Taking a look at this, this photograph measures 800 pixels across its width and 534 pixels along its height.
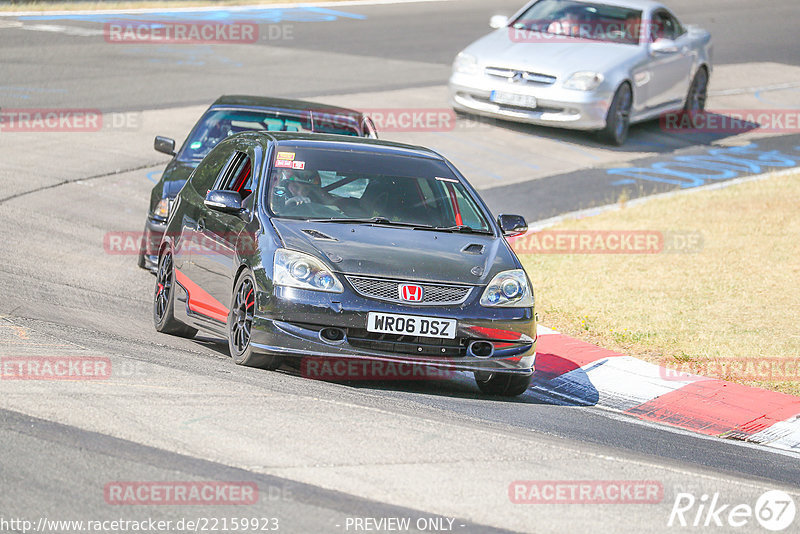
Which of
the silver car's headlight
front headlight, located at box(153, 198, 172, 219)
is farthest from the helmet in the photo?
the silver car's headlight

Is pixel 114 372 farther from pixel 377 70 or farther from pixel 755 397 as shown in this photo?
pixel 377 70

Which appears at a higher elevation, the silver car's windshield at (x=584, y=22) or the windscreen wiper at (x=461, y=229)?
the silver car's windshield at (x=584, y=22)

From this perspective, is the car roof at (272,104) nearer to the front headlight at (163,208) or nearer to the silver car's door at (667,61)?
the front headlight at (163,208)

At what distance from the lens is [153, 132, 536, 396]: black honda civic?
7.73 m

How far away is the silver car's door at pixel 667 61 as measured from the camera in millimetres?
19969

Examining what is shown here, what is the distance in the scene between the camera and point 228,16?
95.7ft

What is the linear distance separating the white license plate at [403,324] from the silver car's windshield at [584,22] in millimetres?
12798

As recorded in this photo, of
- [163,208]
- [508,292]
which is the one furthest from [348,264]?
[163,208]

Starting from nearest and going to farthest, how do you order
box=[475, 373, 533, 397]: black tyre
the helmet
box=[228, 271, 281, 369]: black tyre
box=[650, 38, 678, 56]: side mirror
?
1. box=[228, 271, 281, 369]: black tyre
2. box=[475, 373, 533, 397]: black tyre
3. the helmet
4. box=[650, 38, 678, 56]: side mirror

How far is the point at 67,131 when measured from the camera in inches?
683

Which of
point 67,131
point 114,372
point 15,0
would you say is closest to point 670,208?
point 67,131

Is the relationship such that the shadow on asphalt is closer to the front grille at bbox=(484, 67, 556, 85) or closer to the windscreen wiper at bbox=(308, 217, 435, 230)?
the windscreen wiper at bbox=(308, 217, 435, 230)

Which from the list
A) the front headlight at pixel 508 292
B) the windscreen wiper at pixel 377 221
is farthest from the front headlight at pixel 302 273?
the front headlight at pixel 508 292

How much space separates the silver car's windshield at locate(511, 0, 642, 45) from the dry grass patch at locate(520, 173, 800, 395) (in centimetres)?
468
